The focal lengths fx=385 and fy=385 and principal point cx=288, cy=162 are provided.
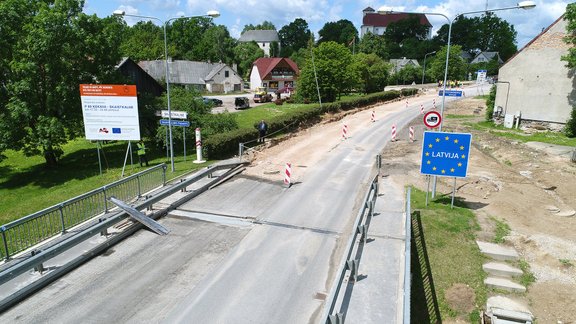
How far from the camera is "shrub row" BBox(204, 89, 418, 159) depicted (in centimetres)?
2181

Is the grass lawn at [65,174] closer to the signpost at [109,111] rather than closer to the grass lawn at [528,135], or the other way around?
the signpost at [109,111]

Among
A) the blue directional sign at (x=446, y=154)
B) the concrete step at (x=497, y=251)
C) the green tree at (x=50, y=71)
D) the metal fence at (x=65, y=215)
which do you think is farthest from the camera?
the green tree at (x=50, y=71)

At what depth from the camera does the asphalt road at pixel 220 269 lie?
7.90m

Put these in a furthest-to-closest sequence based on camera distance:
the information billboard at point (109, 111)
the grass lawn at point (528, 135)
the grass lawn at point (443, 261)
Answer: the grass lawn at point (528, 135), the information billboard at point (109, 111), the grass lawn at point (443, 261)

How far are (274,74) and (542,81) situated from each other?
6016 centimetres

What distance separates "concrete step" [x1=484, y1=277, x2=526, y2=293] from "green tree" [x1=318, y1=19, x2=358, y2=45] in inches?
5099

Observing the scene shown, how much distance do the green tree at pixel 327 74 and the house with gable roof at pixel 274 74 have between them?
3284 cm

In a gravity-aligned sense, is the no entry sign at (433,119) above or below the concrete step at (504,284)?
above

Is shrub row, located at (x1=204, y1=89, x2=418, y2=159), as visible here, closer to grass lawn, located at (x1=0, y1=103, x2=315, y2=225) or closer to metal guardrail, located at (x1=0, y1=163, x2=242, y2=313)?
grass lawn, located at (x1=0, y1=103, x2=315, y2=225)

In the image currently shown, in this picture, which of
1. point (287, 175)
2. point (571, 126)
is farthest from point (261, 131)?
point (571, 126)

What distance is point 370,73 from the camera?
211 ft

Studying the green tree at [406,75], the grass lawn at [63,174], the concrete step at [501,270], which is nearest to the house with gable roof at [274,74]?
the green tree at [406,75]

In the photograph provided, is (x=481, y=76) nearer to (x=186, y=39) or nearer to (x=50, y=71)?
(x=50, y=71)

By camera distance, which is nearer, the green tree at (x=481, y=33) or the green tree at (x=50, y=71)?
the green tree at (x=50, y=71)
